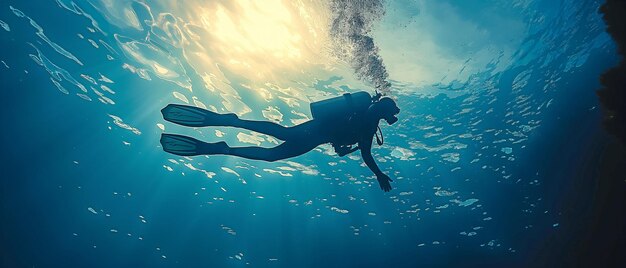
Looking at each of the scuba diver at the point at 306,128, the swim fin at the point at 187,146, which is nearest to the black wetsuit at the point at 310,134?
the scuba diver at the point at 306,128

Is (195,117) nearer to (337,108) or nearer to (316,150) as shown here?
(337,108)

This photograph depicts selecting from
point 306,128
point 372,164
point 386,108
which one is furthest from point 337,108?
point 372,164

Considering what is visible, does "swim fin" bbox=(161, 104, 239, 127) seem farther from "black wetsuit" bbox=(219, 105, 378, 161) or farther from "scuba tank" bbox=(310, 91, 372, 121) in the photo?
"scuba tank" bbox=(310, 91, 372, 121)

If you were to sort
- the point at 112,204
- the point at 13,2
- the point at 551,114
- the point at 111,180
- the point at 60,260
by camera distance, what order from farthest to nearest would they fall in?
the point at 60,260 < the point at 112,204 < the point at 111,180 < the point at 551,114 < the point at 13,2

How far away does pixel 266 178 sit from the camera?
16547 mm

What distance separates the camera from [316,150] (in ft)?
45.4

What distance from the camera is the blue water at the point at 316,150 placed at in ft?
32.0

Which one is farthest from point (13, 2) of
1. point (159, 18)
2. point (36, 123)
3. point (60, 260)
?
point (60, 260)

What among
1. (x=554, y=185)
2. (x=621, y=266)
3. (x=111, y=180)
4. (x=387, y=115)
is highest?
(x=111, y=180)

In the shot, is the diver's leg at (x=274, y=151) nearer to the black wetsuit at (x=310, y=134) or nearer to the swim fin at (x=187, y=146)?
the black wetsuit at (x=310, y=134)

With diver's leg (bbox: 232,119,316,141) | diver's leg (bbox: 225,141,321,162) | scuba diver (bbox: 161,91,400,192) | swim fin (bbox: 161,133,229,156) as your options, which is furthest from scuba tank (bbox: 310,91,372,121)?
swim fin (bbox: 161,133,229,156)

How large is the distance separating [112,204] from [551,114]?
26.2 m

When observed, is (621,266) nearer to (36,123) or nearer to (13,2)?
(13,2)

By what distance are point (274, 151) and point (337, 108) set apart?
1458 millimetres
